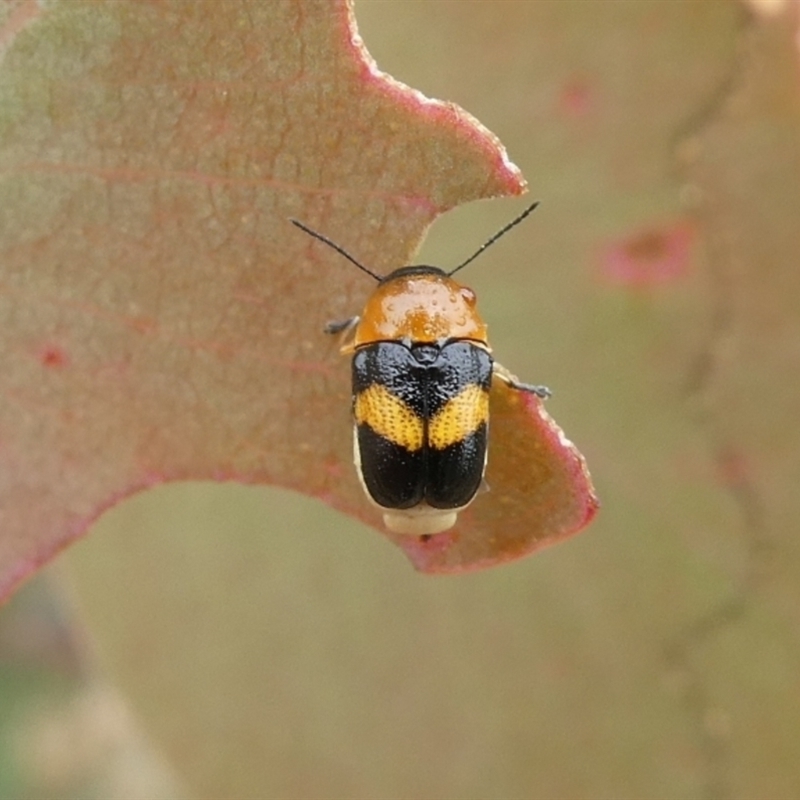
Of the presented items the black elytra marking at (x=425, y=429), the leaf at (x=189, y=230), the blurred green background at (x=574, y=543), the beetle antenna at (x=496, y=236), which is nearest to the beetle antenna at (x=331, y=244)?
the leaf at (x=189, y=230)

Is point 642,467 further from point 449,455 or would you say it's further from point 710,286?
point 449,455

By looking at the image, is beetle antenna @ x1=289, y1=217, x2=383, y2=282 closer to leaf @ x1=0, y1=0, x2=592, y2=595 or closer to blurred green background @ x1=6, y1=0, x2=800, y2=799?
leaf @ x1=0, y1=0, x2=592, y2=595

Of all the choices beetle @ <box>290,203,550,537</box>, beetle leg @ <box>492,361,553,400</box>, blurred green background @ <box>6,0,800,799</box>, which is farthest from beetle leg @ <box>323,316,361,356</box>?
blurred green background @ <box>6,0,800,799</box>

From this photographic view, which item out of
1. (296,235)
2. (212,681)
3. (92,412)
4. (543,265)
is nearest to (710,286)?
(543,265)

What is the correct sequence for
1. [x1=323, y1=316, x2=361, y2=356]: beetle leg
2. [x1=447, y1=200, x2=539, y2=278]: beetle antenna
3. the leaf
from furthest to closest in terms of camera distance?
[x1=447, y1=200, x2=539, y2=278]: beetle antenna, [x1=323, y1=316, x2=361, y2=356]: beetle leg, the leaf

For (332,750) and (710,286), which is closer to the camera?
(710,286)

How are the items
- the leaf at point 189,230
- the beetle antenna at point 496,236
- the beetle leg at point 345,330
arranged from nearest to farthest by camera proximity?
the leaf at point 189,230, the beetle leg at point 345,330, the beetle antenna at point 496,236

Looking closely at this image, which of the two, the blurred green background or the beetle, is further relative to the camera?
the blurred green background

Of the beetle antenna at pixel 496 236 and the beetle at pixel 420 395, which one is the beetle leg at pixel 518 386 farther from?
the beetle antenna at pixel 496 236

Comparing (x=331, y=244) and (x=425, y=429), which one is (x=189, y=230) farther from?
(x=425, y=429)
